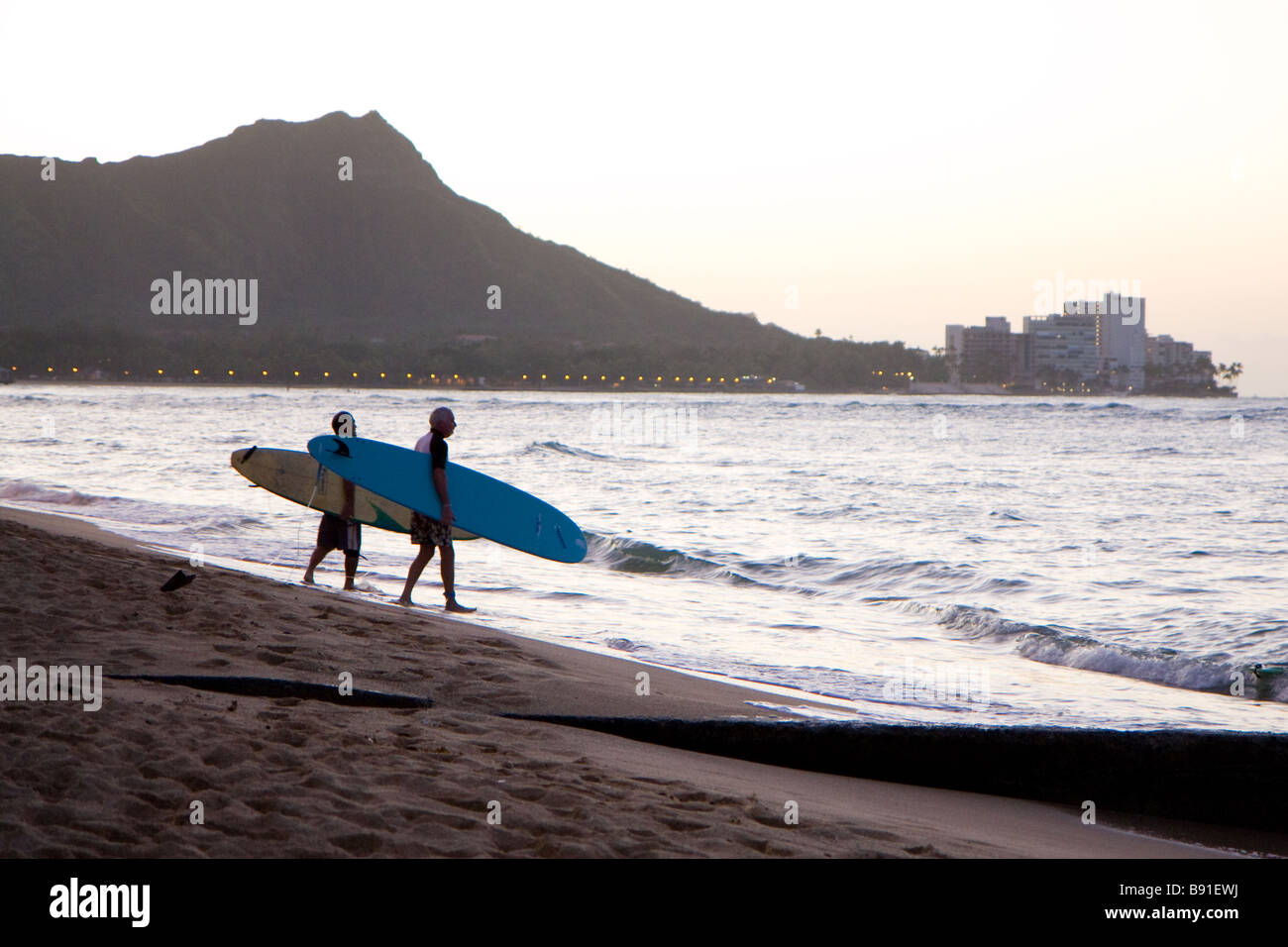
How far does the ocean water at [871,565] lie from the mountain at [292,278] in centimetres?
8348

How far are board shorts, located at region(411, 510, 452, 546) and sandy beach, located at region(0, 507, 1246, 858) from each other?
2.45 meters

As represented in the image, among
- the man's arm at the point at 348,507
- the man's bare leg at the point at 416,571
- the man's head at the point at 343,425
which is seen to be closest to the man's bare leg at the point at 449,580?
the man's bare leg at the point at 416,571

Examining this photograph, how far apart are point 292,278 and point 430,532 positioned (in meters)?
137

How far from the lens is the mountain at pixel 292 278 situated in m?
111

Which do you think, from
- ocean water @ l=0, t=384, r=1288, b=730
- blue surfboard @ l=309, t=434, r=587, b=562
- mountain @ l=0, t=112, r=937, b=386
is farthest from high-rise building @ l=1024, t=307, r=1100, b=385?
blue surfboard @ l=309, t=434, r=587, b=562

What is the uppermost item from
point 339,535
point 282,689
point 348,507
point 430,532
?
point 348,507

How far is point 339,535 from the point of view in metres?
9.31

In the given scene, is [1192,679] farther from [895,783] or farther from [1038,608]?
[895,783]

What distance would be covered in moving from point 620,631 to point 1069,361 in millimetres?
150666

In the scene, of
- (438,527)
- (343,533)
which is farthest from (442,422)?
(343,533)

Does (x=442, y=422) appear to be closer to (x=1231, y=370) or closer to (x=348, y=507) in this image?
(x=348, y=507)

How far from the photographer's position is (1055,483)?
2338 centimetres

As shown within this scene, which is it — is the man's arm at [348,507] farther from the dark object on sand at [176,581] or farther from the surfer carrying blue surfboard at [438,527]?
the dark object on sand at [176,581]

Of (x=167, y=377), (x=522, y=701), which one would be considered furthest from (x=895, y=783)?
(x=167, y=377)
